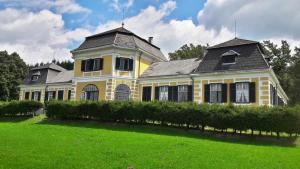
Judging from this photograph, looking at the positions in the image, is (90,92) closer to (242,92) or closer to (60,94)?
(60,94)

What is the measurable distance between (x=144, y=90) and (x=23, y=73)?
124 feet

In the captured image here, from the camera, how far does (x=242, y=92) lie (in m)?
26.1

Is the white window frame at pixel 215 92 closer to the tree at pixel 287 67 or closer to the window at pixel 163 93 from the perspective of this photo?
the window at pixel 163 93

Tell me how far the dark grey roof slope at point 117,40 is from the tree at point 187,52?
1588cm

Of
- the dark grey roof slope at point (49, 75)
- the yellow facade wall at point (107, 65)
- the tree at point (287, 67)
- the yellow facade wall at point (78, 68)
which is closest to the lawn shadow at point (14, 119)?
the yellow facade wall at point (78, 68)

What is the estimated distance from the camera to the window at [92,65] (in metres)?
33.0

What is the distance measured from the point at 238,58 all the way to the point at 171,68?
26.4ft

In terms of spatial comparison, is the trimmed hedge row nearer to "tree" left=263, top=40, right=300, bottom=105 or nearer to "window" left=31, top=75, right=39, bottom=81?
"window" left=31, top=75, right=39, bottom=81

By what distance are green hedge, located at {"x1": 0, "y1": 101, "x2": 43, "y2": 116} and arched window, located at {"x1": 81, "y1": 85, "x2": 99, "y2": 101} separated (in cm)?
454

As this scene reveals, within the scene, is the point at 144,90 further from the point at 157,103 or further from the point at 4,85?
the point at 4,85

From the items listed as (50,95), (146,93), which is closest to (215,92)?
(146,93)

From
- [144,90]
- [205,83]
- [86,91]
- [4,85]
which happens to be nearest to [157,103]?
[205,83]

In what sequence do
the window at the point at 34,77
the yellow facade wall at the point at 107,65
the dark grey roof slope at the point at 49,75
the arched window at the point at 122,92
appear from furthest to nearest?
the window at the point at 34,77 < the dark grey roof slope at the point at 49,75 < the arched window at the point at 122,92 < the yellow facade wall at the point at 107,65

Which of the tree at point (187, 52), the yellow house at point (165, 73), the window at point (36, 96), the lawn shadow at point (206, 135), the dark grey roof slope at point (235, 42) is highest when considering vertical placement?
the tree at point (187, 52)
